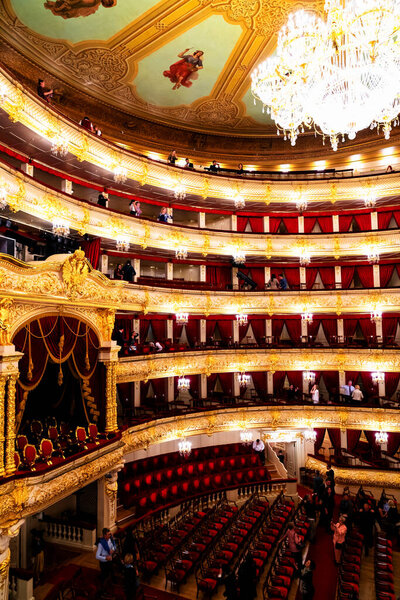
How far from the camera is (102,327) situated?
10484mm

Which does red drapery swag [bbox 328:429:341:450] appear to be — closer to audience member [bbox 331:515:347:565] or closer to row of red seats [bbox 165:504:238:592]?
row of red seats [bbox 165:504:238:592]

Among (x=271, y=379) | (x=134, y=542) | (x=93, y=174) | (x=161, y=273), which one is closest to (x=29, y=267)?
(x=134, y=542)

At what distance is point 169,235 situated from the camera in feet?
53.0

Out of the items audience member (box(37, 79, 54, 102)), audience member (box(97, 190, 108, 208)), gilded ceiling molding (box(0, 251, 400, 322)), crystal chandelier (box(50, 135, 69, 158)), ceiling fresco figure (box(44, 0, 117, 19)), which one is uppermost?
ceiling fresco figure (box(44, 0, 117, 19))

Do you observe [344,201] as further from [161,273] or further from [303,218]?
[161,273]

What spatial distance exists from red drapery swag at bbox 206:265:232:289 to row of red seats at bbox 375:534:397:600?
37.1 ft

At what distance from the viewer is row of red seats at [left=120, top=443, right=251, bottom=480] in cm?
1396

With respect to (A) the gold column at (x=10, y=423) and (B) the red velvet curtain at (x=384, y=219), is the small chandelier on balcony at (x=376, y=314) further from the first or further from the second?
(A) the gold column at (x=10, y=423)

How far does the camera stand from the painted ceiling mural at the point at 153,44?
39.2ft

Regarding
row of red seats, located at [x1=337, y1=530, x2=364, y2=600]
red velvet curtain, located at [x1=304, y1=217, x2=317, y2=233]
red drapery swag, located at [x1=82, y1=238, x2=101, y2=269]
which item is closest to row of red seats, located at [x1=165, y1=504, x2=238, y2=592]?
row of red seats, located at [x1=337, y1=530, x2=364, y2=600]

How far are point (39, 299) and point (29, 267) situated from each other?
2.24ft

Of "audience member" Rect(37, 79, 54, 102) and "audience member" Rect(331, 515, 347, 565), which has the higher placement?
"audience member" Rect(37, 79, 54, 102)

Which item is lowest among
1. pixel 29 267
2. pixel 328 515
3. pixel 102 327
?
pixel 328 515

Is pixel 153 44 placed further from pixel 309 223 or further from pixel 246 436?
pixel 246 436
